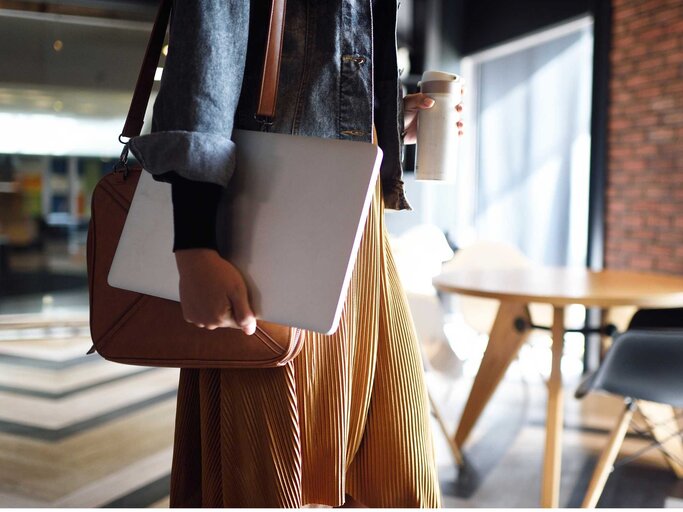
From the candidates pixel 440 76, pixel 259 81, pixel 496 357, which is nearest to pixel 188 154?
pixel 259 81

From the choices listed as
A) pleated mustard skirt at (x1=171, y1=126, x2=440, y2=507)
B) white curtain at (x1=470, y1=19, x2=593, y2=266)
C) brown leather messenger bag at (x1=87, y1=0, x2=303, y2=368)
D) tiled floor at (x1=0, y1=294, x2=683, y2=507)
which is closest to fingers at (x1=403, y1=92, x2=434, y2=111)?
pleated mustard skirt at (x1=171, y1=126, x2=440, y2=507)

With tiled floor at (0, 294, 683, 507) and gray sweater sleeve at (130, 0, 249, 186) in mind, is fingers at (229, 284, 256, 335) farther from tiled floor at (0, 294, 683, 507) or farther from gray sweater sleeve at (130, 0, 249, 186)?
tiled floor at (0, 294, 683, 507)

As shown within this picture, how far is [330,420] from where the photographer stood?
29.8 inches

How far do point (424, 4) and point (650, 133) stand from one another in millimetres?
2396

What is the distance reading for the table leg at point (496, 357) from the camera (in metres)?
2.36

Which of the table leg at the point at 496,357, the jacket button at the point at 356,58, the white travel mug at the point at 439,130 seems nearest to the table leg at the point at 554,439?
the table leg at the point at 496,357

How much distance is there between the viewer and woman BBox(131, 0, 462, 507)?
61 cm

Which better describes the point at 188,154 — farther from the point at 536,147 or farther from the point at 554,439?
the point at 536,147

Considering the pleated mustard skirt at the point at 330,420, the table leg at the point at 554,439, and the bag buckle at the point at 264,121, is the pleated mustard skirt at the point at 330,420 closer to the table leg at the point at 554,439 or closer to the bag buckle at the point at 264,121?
the bag buckle at the point at 264,121

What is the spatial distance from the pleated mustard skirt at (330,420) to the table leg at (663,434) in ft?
Answer: 5.35

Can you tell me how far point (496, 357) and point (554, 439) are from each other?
490 mm

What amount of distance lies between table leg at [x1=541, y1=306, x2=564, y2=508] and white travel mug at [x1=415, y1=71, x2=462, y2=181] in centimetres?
125

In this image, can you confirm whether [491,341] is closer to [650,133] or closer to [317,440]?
[317,440]

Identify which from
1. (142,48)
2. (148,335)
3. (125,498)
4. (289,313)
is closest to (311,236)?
(289,313)
